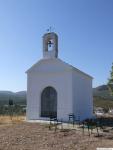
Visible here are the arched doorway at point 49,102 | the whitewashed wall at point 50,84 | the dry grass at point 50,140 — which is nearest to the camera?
the dry grass at point 50,140

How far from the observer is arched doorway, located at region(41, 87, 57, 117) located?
24.5m

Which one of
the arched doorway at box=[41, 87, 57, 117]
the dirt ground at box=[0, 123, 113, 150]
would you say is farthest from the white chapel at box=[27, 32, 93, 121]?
the dirt ground at box=[0, 123, 113, 150]

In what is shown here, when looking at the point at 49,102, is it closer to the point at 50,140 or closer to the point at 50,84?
the point at 50,84

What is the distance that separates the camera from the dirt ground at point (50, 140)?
12734 mm

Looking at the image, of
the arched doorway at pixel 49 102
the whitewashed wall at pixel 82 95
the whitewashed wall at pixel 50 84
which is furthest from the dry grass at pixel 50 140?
the whitewashed wall at pixel 82 95

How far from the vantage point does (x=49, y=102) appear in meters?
24.7

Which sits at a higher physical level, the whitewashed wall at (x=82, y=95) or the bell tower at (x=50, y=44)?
the bell tower at (x=50, y=44)

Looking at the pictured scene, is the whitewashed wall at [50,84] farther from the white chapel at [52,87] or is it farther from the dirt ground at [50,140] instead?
the dirt ground at [50,140]

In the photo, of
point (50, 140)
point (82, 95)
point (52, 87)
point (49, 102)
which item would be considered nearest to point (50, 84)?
point (52, 87)

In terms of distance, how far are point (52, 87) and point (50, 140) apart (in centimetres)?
1037

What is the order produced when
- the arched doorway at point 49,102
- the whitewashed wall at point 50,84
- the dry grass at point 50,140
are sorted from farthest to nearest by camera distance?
the arched doorway at point 49,102 < the whitewashed wall at point 50,84 < the dry grass at point 50,140

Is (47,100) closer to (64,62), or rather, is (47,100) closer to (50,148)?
(64,62)

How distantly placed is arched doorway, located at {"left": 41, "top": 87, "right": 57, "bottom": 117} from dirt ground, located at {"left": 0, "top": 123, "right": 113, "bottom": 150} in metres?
7.30

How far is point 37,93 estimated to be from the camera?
81.6ft
